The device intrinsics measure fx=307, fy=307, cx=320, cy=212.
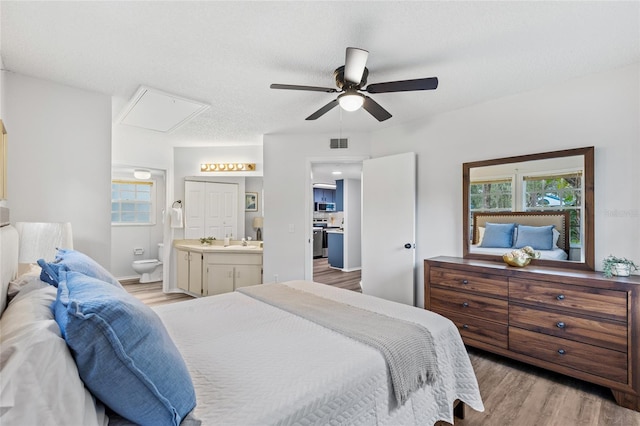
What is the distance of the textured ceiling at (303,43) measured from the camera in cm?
172

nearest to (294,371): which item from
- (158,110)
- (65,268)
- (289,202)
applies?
(65,268)

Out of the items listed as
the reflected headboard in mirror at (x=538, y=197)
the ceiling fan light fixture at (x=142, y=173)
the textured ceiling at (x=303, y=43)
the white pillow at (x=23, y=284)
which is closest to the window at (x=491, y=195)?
the reflected headboard in mirror at (x=538, y=197)

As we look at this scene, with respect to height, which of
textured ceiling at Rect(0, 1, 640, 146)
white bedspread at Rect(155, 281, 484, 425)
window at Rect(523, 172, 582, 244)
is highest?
textured ceiling at Rect(0, 1, 640, 146)

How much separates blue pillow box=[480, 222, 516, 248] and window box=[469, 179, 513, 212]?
0.16 meters

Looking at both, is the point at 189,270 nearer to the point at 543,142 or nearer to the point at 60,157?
the point at 60,157

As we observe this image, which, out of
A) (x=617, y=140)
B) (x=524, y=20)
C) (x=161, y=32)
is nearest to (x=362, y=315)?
(x=524, y=20)

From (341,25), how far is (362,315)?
1.74m

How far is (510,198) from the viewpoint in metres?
2.97

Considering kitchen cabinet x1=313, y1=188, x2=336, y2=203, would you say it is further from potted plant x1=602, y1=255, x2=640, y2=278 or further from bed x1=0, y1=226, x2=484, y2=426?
bed x1=0, y1=226, x2=484, y2=426

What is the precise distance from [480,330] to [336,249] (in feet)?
14.9

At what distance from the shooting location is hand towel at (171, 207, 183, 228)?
483 cm

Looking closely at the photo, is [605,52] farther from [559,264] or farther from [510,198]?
[559,264]

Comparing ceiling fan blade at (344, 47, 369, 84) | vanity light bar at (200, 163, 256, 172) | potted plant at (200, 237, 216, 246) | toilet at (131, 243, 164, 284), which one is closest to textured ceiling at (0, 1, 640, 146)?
ceiling fan blade at (344, 47, 369, 84)

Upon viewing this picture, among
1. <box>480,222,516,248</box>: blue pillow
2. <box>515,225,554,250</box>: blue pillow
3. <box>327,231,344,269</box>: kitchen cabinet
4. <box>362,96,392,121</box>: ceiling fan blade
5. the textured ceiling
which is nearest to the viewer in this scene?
the textured ceiling
